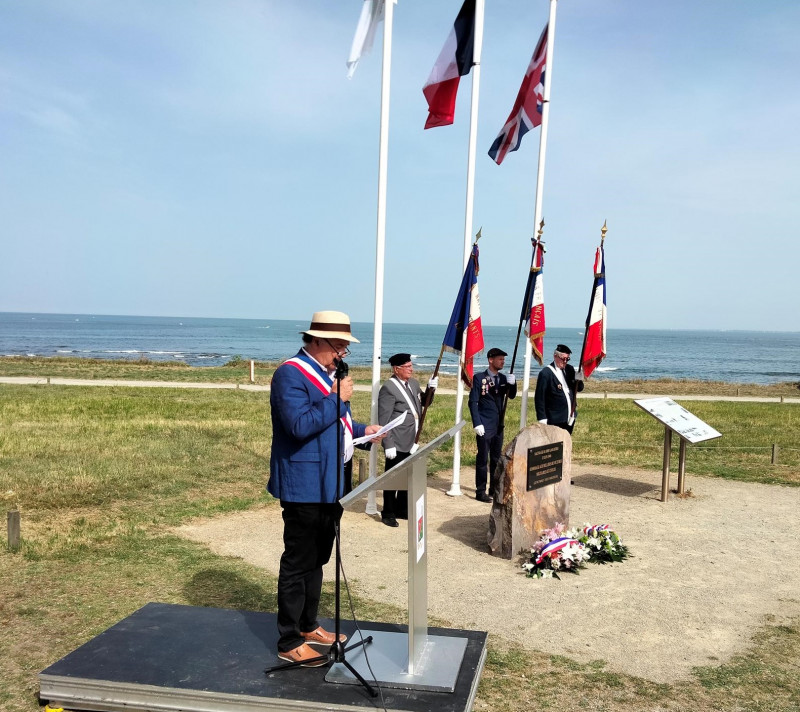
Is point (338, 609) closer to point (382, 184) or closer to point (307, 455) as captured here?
point (307, 455)

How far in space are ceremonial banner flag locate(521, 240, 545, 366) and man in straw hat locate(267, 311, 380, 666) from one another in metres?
6.27

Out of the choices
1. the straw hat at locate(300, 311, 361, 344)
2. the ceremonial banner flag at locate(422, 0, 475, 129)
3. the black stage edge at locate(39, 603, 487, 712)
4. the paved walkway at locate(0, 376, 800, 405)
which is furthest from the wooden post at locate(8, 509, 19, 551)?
the paved walkway at locate(0, 376, 800, 405)

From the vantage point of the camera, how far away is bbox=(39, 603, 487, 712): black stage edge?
411 centimetres

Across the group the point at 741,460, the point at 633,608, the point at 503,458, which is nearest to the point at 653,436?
the point at 741,460

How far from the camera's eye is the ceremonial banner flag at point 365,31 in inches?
382

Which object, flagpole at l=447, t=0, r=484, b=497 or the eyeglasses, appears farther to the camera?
flagpole at l=447, t=0, r=484, b=497

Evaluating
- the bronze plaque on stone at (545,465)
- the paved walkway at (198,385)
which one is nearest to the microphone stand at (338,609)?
the bronze plaque on stone at (545,465)

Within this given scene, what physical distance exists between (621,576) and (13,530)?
6.01 m

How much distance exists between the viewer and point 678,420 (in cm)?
1087

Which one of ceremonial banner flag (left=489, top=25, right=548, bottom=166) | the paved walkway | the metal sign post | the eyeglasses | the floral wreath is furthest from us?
the paved walkway

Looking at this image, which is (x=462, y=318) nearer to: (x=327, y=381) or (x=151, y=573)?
(x=151, y=573)

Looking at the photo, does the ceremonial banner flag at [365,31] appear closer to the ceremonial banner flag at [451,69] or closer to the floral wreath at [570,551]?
the ceremonial banner flag at [451,69]

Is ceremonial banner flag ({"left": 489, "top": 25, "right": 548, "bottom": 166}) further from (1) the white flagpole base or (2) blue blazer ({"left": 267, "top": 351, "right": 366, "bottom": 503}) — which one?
(2) blue blazer ({"left": 267, "top": 351, "right": 366, "bottom": 503})

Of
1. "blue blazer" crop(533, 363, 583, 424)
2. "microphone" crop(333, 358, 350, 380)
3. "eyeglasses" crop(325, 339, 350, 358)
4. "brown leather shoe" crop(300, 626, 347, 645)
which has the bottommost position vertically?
"brown leather shoe" crop(300, 626, 347, 645)
